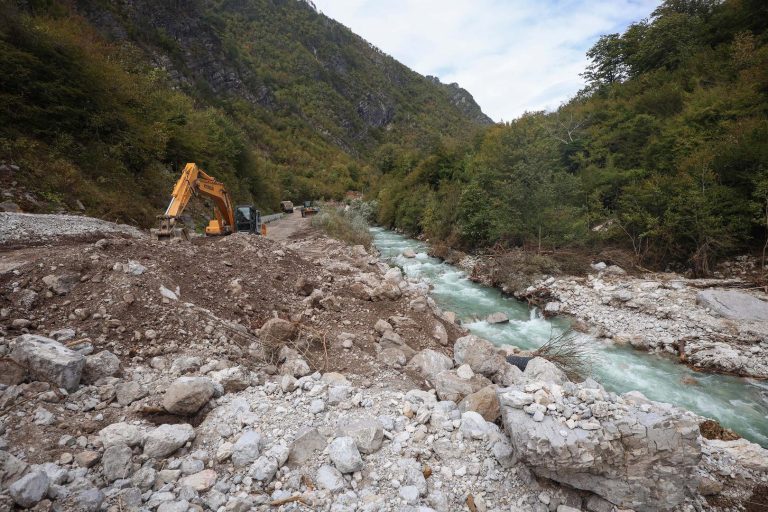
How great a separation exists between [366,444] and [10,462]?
226 cm

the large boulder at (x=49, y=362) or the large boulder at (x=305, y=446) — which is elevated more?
the large boulder at (x=49, y=362)

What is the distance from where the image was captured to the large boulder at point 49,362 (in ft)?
9.20

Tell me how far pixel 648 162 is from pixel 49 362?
17501mm

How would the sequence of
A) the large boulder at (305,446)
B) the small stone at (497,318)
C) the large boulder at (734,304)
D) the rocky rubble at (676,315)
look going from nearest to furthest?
the large boulder at (305,446) < the rocky rubble at (676,315) < the large boulder at (734,304) < the small stone at (497,318)

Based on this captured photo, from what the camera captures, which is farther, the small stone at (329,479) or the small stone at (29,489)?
the small stone at (329,479)

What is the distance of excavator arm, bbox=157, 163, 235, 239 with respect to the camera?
656cm

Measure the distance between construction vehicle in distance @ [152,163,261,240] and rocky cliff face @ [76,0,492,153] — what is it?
780 inches

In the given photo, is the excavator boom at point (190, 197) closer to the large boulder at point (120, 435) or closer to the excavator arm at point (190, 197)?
the excavator arm at point (190, 197)

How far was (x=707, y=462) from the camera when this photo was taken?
113 inches

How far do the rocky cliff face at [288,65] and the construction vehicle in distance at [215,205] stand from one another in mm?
19803

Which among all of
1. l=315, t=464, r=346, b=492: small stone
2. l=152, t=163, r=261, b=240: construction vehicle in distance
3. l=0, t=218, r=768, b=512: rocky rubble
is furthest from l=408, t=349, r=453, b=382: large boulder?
l=152, t=163, r=261, b=240: construction vehicle in distance

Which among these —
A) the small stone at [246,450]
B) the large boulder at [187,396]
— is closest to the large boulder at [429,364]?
the small stone at [246,450]

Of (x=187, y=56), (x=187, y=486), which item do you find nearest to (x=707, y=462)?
(x=187, y=486)

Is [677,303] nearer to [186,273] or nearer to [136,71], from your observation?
[186,273]
